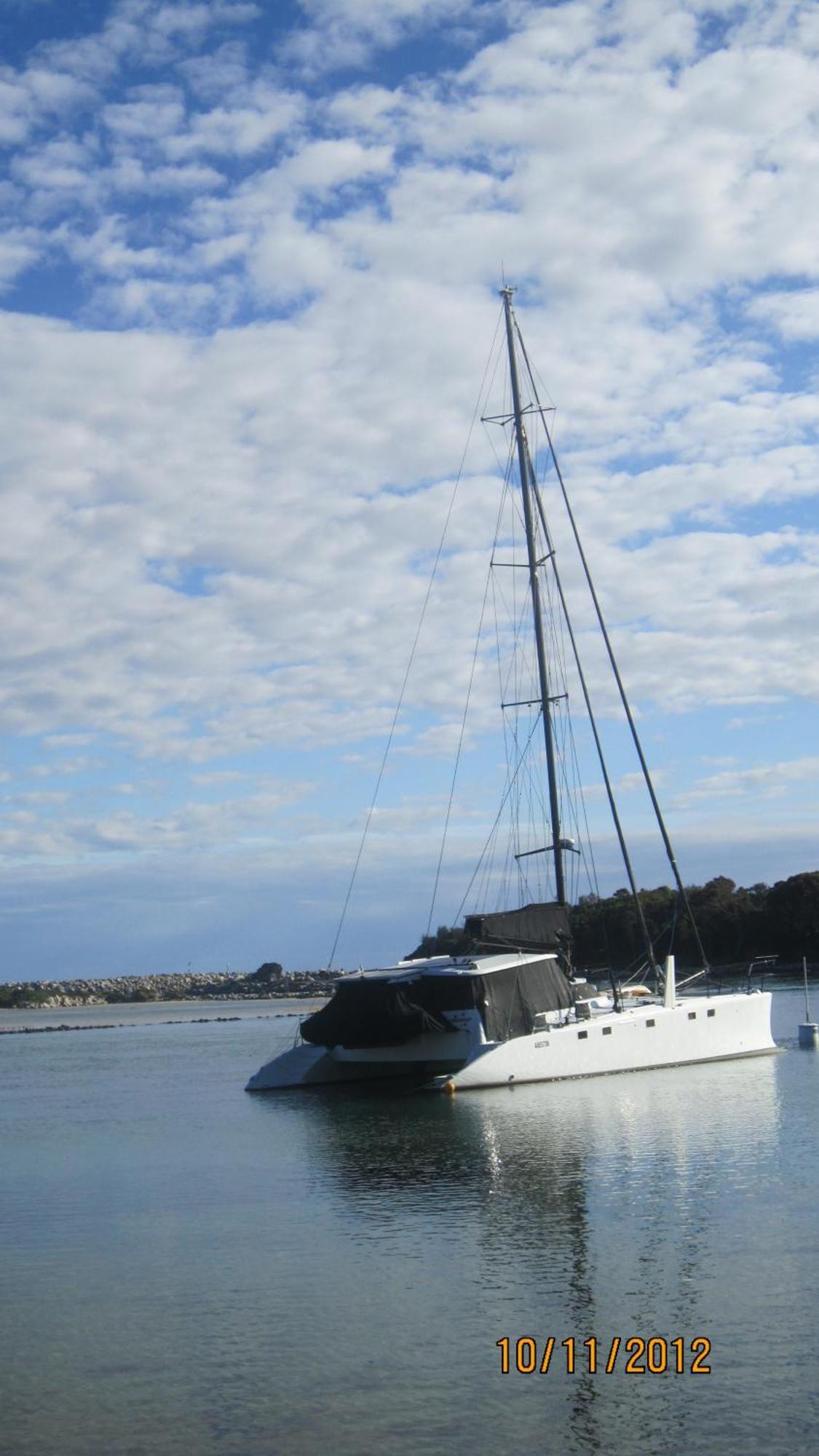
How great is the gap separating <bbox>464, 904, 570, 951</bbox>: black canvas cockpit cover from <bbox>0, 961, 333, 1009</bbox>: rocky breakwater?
97946 millimetres

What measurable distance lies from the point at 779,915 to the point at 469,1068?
6977 cm

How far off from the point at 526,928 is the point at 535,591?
929cm

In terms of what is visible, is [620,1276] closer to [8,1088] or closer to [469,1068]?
[469,1068]

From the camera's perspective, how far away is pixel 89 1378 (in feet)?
39.2

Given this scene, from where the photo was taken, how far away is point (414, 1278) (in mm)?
14812

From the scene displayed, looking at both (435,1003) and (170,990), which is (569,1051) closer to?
(435,1003)

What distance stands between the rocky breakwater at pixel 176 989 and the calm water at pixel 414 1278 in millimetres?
108823

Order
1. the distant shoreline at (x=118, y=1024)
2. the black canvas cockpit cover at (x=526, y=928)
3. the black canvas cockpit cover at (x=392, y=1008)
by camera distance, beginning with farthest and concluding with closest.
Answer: the distant shoreline at (x=118, y=1024), the black canvas cockpit cover at (x=526, y=928), the black canvas cockpit cover at (x=392, y=1008)

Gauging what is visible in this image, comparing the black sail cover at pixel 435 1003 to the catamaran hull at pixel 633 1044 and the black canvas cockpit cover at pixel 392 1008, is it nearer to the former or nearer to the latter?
the black canvas cockpit cover at pixel 392 1008
